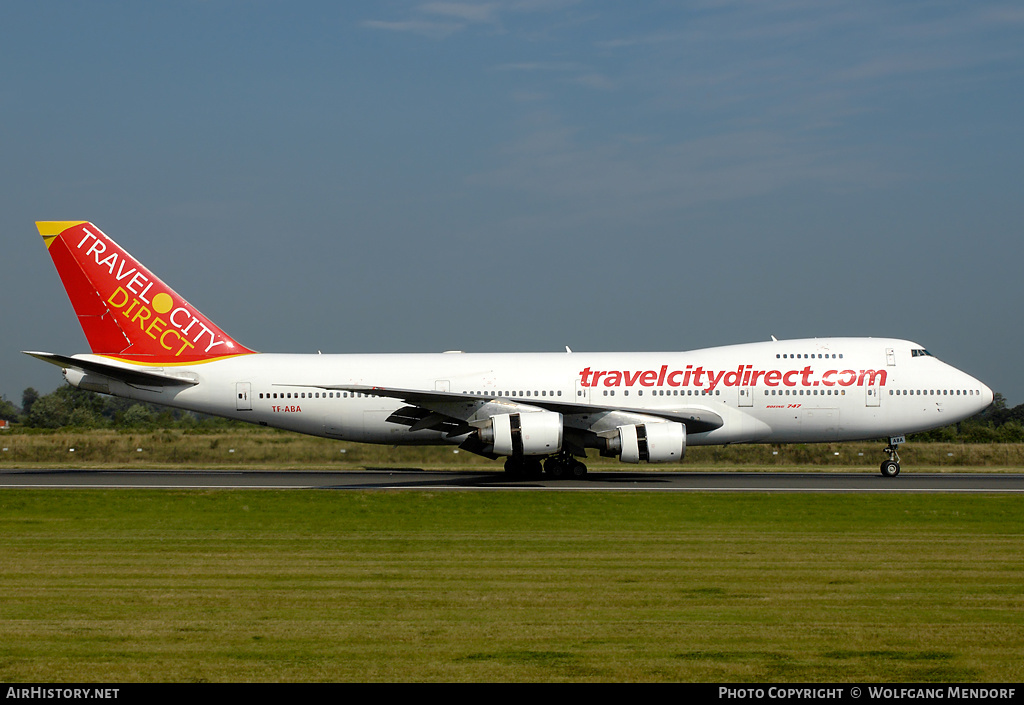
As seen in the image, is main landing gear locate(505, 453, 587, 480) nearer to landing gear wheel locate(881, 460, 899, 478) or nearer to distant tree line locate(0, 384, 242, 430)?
landing gear wheel locate(881, 460, 899, 478)

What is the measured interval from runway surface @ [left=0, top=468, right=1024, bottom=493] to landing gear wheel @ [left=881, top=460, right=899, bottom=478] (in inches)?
14.5

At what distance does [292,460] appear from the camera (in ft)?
130

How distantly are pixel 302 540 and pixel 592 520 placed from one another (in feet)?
19.0

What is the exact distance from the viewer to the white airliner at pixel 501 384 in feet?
99.0

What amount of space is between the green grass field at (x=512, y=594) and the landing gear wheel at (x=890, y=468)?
1026 centimetres

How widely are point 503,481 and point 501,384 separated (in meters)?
3.99

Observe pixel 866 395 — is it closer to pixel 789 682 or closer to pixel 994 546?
pixel 994 546

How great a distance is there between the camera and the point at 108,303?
3238cm

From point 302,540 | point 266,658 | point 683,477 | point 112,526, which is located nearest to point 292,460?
point 683,477

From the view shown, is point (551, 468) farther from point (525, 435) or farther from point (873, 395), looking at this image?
point (873, 395)

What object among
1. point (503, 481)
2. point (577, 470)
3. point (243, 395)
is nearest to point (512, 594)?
point (503, 481)

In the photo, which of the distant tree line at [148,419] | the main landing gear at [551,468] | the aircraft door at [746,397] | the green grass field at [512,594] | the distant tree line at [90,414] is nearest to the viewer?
the green grass field at [512,594]

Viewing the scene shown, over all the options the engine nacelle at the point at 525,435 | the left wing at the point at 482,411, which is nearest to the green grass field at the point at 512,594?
the engine nacelle at the point at 525,435

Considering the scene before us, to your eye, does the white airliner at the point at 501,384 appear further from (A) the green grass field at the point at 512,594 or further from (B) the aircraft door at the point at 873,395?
(A) the green grass field at the point at 512,594
